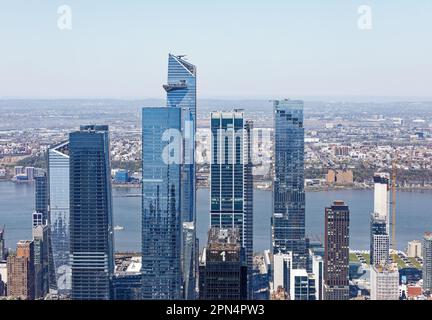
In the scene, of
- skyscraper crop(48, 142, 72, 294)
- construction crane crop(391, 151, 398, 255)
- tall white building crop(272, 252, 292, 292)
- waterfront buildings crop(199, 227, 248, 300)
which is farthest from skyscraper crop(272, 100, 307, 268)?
skyscraper crop(48, 142, 72, 294)

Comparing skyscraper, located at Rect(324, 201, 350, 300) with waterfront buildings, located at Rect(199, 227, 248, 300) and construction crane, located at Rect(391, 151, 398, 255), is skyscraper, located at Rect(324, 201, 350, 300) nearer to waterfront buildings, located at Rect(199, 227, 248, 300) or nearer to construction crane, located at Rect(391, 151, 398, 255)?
construction crane, located at Rect(391, 151, 398, 255)

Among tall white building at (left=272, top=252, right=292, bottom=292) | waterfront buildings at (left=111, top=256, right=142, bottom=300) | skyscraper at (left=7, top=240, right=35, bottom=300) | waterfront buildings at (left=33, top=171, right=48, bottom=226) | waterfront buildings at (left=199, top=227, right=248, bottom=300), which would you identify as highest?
waterfront buildings at (left=33, top=171, right=48, bottom=226)

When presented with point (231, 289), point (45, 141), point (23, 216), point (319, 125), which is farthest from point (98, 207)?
point (231, 289)

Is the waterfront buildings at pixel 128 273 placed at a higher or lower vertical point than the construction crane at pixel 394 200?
lower

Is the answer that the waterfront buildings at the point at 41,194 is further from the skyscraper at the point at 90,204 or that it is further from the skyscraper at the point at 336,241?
the skyscraper at the point at 336,241

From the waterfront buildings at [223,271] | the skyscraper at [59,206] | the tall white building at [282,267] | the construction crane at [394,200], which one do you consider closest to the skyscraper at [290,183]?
the tall white building at [282,267]

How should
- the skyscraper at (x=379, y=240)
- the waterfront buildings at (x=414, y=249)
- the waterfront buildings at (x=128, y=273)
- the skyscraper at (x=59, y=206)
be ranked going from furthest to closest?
the skyscraper at (x=59, y=206) < the skyscraper at (x=379, y=240) < the waterfront buildings at (x=414, y=249) < the waterfront buildings at (x=128, y=273)

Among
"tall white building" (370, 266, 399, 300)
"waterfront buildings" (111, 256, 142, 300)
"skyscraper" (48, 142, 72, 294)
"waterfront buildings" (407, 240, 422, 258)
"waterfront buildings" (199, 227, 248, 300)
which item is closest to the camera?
"waterfront buildings" (199, 227, 248, 300)

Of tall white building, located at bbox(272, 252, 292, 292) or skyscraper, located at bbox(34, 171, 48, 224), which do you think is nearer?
tall white building, located at bbox(272, 252, 292, 292)
